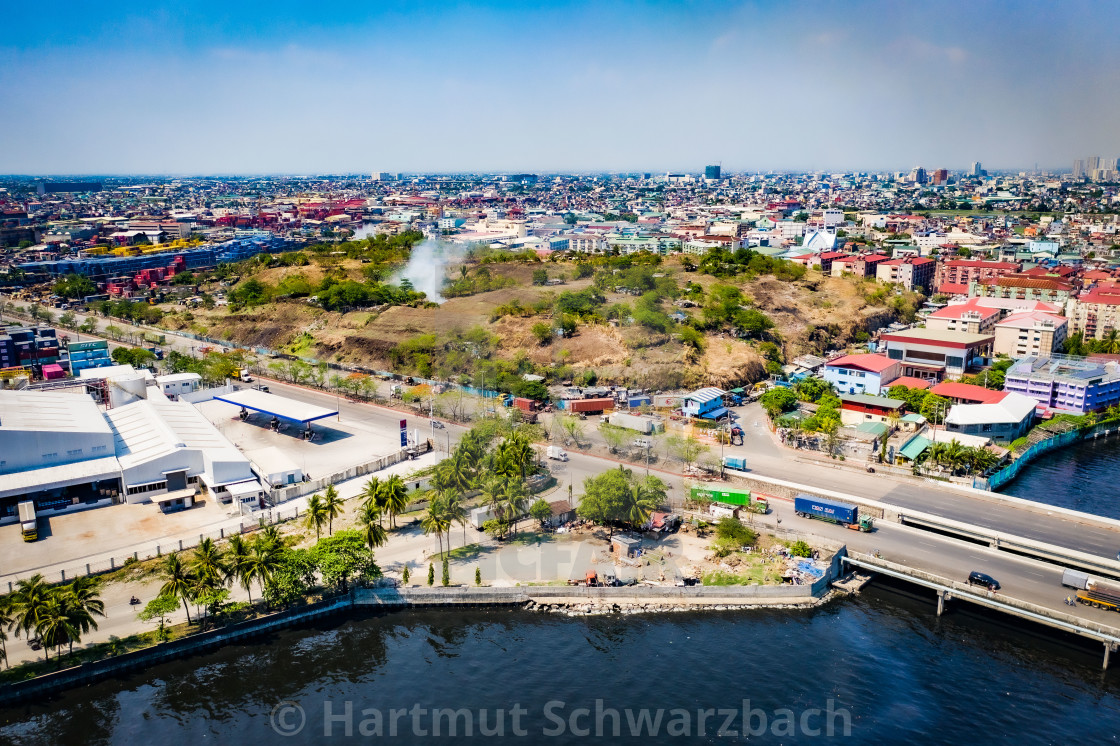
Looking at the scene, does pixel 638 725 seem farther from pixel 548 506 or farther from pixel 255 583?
pixel 255 583

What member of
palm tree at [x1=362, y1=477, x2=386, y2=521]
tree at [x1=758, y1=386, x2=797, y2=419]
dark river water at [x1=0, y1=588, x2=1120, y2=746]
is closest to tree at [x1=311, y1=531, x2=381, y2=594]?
dark river water at [x1=0, y1=588, x2=1120, y2=746]

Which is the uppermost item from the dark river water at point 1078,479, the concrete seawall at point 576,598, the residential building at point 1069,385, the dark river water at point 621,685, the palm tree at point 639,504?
the residential building at point 1069,385

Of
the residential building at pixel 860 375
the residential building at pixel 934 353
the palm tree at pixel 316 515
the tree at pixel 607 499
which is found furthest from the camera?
the residential building at pixel 934 353

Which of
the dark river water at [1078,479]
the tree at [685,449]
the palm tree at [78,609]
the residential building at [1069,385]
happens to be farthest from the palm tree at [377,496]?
the residential building at [1069,385]

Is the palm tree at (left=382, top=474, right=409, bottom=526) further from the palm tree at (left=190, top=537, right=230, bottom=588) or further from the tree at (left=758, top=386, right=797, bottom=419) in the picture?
the tree at (left=758, top=386, right=797, bottom=419)

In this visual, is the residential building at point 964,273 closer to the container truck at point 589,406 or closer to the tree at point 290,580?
the container truck at point 589,406

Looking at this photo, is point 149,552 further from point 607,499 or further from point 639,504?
point 639,504

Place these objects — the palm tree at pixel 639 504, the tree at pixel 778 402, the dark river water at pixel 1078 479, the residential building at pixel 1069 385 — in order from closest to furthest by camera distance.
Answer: the palm tree at pixel 639 504 < the dark river water at pixel 1078 479 < the tree at pixel 778 402 < the residential building at pixel 1069 385
